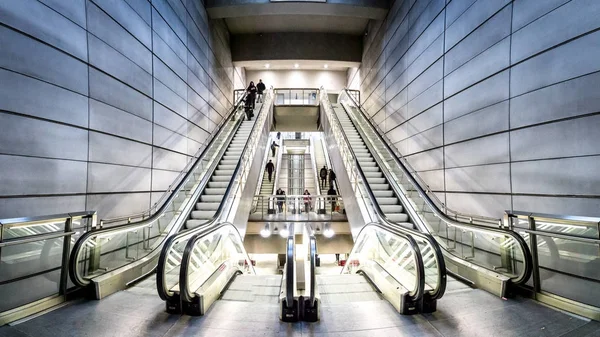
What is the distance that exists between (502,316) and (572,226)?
1240mm

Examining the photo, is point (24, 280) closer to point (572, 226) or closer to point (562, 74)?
point (572, 226)

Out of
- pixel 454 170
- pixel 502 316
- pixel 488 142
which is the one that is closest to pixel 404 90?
pixel 454 170

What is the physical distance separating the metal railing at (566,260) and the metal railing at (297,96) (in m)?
14.7

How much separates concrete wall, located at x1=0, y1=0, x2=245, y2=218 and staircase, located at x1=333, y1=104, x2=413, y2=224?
535cm

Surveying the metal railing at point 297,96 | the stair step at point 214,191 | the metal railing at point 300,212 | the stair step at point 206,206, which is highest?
the metal railing at point 297,96

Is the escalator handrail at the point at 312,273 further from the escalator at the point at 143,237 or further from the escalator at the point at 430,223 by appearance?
the escalator at the point at 143,237

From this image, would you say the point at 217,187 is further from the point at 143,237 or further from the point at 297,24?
the point at 297,24

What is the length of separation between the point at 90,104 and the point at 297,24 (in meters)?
11.2

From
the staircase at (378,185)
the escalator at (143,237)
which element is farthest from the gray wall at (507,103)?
the escalator at (143,237)

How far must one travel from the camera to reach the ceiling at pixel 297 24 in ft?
41.4

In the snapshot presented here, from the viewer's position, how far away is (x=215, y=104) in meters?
10.8

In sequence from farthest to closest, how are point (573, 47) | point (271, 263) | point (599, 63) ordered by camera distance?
point (271, 263) → point (573, 47) → point (599, 63)

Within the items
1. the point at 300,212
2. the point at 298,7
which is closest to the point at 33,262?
the point at 300,212

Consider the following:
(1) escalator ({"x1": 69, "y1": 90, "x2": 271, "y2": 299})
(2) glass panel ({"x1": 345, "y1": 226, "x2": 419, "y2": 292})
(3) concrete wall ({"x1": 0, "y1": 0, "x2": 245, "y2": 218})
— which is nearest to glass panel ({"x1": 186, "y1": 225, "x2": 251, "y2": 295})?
(1) escalator ({"x1": 69, "y1": 90, "x2": 271, "y2": 299})
